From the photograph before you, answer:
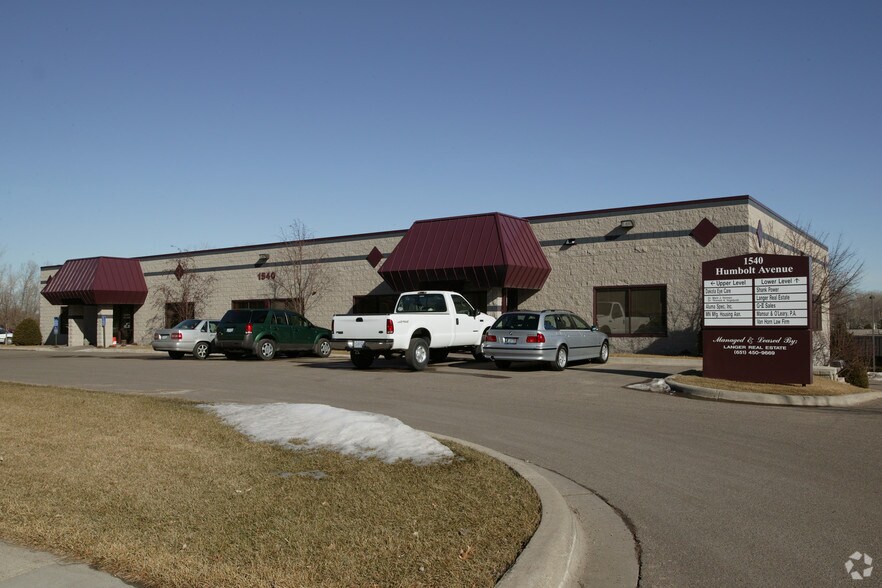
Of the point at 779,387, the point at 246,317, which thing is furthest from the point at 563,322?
the point at 246,317

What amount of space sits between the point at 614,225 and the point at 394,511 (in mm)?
23108

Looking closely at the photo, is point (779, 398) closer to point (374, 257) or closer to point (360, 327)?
point (360, 327)

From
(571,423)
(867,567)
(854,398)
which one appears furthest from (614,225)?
(867,567)

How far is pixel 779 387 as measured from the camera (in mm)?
14695

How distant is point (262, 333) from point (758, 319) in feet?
52.0

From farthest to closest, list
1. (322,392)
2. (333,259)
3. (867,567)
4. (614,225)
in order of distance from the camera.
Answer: (333,259), (614,225), (322,392), (867,567)

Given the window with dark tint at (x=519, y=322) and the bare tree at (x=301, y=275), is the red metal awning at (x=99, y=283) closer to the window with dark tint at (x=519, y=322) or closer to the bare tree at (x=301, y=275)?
the bare tree at (x=301, y=275)

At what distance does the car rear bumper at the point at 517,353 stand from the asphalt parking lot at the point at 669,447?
41 centimetres

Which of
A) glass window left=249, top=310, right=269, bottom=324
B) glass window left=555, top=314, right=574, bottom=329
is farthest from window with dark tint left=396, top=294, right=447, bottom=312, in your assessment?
glass window left=249, top=310, right=269, bottom=324

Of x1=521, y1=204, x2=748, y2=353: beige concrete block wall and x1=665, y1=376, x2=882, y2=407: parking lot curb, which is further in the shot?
x1=521, y1=204, x2=748, y2=353: beige concrete block wall

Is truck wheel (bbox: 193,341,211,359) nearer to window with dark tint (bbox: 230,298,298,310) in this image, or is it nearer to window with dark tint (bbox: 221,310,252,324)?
window with dark tint (bbox: 221,310,252,324)

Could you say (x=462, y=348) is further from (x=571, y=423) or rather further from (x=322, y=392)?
(x=571, y=423)

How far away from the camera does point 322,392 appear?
15.3 meters

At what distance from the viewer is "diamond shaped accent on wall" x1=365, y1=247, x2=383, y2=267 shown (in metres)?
33.9
